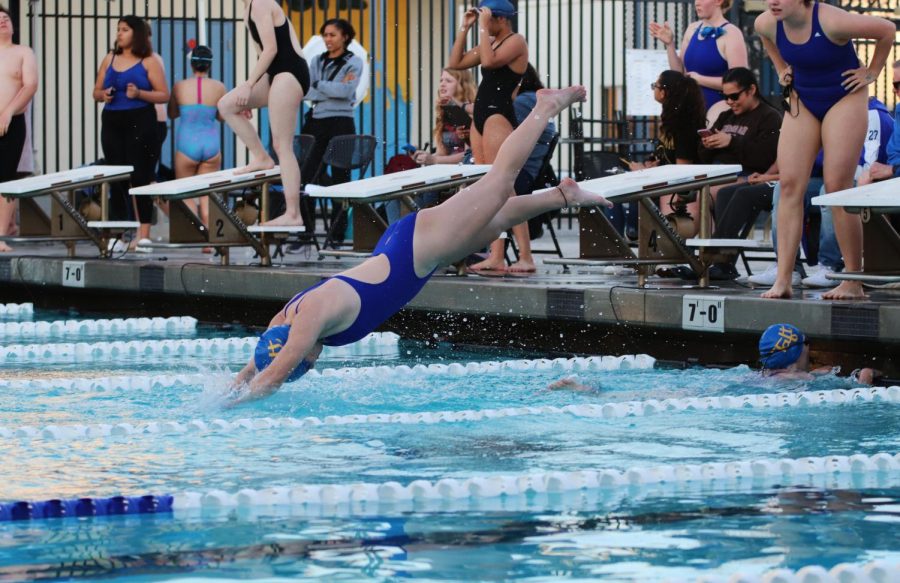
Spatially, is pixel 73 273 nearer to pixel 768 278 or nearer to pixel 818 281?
pixel 768 278

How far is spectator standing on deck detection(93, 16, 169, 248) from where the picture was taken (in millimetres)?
11852

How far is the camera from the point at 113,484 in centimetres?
491

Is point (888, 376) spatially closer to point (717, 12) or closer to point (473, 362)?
point (473, 362)

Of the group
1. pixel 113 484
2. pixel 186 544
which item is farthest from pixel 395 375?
pixel 186 544

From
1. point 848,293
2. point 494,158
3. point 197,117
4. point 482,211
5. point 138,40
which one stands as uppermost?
point 138,40

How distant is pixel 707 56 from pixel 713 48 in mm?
66

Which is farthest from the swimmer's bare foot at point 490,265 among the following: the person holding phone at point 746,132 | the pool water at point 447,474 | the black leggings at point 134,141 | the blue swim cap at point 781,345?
the black leggings at point 134,141

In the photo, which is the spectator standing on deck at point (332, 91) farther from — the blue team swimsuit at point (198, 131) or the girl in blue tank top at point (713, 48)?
the girl in blue tank top at point (713, 48)

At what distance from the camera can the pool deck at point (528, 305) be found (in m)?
7.53

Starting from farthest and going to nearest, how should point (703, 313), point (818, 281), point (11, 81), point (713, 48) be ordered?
point (11, 81) < point (713, 48) < point (818, 281) < point (703, 313)

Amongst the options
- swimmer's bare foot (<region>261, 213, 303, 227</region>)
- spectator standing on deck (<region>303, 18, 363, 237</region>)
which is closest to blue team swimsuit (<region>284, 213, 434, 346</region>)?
swimmer's bare foot (<region>261, 213, 303, 227</region>)

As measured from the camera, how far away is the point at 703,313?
790 centimetres

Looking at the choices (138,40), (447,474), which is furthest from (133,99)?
(447,474)

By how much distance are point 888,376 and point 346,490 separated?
3732 mm
